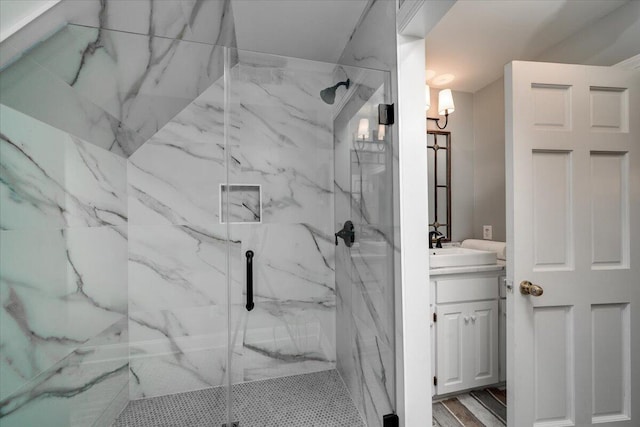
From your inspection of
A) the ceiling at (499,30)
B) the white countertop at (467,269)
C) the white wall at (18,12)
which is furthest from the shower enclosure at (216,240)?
the ceiling at (499,30)

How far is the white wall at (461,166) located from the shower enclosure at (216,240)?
1.31 metres

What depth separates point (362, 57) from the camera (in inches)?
61.3

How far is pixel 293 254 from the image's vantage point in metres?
1.52

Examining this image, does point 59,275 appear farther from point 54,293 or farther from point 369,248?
point 369,248

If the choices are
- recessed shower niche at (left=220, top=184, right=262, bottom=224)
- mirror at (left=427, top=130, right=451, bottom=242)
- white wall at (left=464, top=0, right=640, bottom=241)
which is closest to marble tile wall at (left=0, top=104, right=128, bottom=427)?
recessed shower niche at (left=220, top=184, right=262, bottom=224)

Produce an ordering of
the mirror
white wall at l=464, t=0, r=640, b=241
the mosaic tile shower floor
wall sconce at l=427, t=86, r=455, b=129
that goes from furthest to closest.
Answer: the mirror, wall sconce at l=427, t=86, r=455, b=129, white wall at l=464, t=0, r=640, b=241, the mosaic tile shower floor

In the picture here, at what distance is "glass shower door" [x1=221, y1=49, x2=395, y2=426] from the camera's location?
138cm

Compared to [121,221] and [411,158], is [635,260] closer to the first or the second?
[411,158]

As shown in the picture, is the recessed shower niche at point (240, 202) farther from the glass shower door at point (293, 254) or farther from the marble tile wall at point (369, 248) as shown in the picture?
the marble tile wall at point (369, 248)

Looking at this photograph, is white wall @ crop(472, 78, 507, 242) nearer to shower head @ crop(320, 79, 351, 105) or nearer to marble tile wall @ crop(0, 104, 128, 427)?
shower head @ crop(320, 79, 351, 105)

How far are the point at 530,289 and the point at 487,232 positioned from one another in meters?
0.99

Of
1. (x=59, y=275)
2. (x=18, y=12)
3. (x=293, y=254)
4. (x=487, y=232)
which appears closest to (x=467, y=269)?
(x=487, y=232)

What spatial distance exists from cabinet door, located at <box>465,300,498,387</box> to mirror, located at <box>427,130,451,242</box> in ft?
2.21

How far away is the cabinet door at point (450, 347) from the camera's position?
66.4 inches
